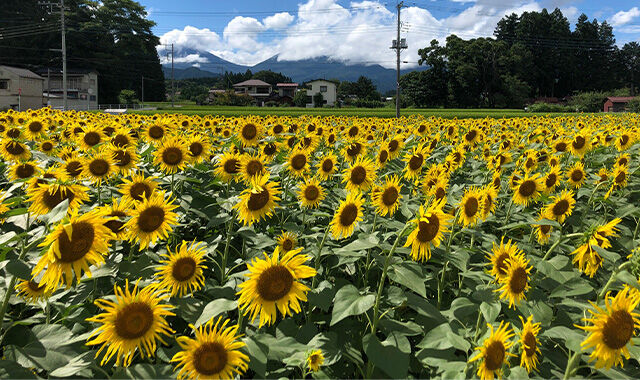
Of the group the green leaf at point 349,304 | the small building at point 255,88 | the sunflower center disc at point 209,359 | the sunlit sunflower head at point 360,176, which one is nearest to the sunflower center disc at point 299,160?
the sunlit sunflower head at point 360,176

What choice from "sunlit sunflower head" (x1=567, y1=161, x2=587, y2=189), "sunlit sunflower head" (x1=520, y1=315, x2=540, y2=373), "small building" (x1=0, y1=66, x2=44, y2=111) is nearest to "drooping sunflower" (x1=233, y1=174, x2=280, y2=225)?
"sunlit sunflower head" (x1=520, y1=315, x2=540, y2=373)

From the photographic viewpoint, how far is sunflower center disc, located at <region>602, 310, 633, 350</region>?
1510 mm

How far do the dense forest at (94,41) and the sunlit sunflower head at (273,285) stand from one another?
8569 centimetres

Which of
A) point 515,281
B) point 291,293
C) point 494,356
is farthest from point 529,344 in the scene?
point 291,293

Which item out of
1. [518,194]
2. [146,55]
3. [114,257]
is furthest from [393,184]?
[146,55]

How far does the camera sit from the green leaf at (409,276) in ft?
6.16

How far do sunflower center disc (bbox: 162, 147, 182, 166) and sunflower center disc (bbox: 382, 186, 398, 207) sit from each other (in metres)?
1.85

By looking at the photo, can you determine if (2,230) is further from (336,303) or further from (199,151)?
(336,303)

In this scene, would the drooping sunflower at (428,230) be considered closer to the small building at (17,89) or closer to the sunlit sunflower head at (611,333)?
the sunlit sunflower head at (611,333)

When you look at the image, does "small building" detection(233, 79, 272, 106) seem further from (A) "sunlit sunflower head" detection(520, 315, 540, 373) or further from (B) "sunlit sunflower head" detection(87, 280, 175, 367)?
(A) "sunlit sunflower head" detection(520, 315, 540, 373)

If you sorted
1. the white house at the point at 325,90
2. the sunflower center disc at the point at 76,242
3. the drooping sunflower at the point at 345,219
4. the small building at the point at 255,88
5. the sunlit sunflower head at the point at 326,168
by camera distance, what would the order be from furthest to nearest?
the small building at the point at 255,88, the white house at the point at 325,90, the sunlit sunflower head at the point at 326,168, the drooping sunflower at the point at 345,219, the sunflower center disc at the point at 76,242

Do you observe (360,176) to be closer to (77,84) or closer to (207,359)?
(207,359)

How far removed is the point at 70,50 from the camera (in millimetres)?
76375

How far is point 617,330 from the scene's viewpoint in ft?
4.96
